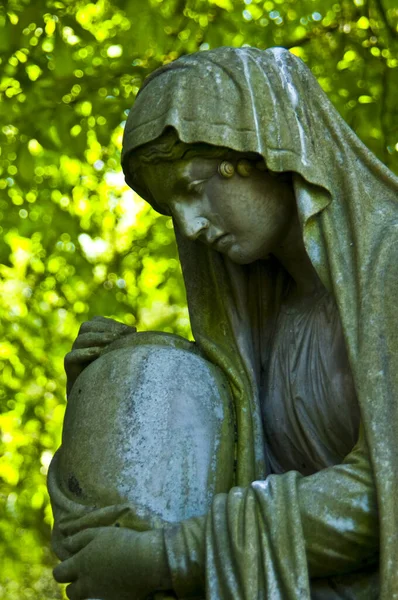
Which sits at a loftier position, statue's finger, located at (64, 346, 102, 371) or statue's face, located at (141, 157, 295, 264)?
statue's face, located at (141, 157, 295, 264)

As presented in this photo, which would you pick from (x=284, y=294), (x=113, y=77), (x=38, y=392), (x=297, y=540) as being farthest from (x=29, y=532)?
(x=297, y=540)

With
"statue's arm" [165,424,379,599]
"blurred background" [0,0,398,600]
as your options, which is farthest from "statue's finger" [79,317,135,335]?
"blurred background" [0,0,398,600]

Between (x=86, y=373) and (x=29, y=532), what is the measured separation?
5121 mm

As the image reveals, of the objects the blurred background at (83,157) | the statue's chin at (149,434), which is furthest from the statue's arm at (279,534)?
the blurred background at (83,157)

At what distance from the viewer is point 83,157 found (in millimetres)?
8781

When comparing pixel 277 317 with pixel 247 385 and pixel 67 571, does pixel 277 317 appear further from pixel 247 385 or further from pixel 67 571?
pixel 67 571

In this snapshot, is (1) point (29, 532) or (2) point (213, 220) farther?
(1) point (29, 532)

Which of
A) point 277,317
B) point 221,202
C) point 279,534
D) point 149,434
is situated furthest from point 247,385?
point 279,534

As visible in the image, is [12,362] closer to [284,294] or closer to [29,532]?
[29,532]

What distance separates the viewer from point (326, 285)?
4367 millimetres

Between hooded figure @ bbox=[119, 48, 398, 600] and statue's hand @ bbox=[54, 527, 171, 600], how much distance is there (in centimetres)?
5

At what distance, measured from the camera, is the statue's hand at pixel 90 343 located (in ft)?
15.6

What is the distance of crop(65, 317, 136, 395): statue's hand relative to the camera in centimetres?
477

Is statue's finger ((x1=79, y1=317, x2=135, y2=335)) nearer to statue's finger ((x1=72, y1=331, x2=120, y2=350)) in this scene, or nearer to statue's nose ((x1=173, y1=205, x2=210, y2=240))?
statue's finger ((x1=72, y1=331, x2=120, y2=350))
